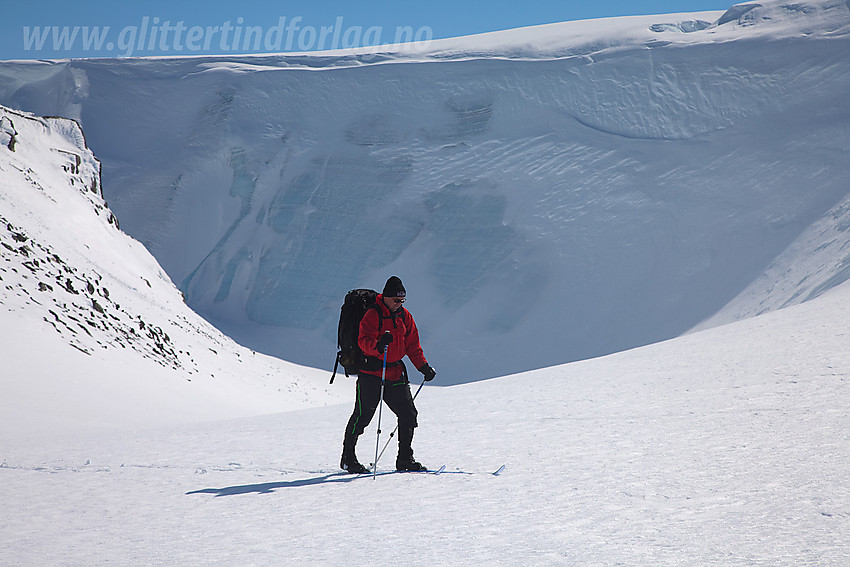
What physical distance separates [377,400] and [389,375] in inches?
10.5

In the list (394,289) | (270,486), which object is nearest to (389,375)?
(394,289)

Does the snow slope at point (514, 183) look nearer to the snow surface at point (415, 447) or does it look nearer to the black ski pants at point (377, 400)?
the snow surface at point (415, 447)

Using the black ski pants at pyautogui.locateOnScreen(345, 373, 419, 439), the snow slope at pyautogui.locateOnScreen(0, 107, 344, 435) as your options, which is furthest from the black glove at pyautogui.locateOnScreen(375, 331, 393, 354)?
the snow slope at pyautogui.locateOnScreen(0, 107, 344, 435)

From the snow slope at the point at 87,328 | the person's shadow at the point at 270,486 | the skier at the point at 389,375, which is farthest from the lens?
the snow slope at the point at 87,328

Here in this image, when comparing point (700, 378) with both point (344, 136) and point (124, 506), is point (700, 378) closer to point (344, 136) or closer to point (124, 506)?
point (124, 506)

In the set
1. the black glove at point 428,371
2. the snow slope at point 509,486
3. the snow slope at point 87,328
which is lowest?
the snow slope at point 509,486

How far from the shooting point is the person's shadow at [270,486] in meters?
6.18

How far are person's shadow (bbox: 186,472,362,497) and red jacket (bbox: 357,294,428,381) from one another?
0.94 metres

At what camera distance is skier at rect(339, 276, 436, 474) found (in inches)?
265

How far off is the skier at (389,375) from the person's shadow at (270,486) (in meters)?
0.20

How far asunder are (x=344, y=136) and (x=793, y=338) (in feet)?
92.0

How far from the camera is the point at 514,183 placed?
32.2m

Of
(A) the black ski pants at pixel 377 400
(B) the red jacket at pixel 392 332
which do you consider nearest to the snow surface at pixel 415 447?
(A) the black ski pants at pixel 377 400

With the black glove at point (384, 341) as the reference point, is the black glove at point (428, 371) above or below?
below
